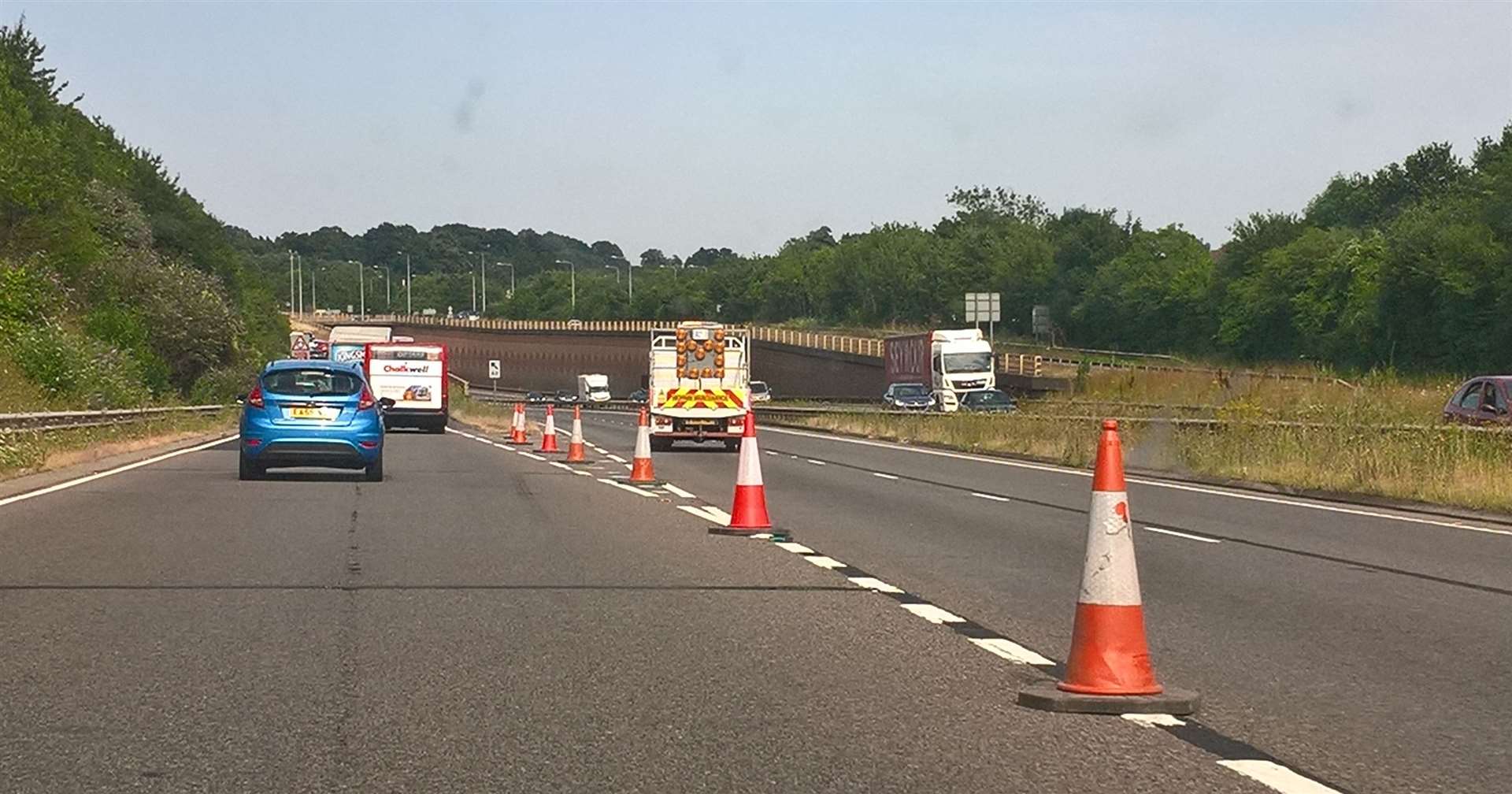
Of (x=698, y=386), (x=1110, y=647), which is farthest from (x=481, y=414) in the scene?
(x=1110, y=647)

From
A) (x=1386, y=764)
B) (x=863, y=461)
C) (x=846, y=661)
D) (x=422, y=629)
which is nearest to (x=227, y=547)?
(x=422, y=629)

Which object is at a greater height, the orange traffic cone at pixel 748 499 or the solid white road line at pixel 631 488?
the orange traffic cone at pixel 748 499

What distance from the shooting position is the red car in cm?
3097

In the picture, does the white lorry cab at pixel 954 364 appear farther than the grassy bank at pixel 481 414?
Yes

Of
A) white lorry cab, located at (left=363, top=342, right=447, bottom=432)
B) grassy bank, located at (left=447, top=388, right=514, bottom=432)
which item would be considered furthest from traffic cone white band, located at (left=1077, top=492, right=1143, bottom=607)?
white lorry cab, located at (left=363, top=342, right=447, bottom=432)

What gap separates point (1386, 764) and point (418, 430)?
54.8 metres

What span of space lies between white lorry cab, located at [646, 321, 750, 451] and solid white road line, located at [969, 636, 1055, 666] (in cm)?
3058

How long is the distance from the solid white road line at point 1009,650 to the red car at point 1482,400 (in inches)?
836

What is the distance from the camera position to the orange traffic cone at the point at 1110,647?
8.02 metres

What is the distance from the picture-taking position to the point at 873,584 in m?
12.9

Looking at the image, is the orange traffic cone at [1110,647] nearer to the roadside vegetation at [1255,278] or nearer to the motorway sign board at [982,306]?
the roadside vegetation at [1255,278]

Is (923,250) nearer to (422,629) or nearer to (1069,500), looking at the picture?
(1069,500)

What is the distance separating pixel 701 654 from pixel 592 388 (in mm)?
114008

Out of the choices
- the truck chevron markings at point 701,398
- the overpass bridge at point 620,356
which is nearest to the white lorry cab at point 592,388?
the overpass bridge at point 620,356
